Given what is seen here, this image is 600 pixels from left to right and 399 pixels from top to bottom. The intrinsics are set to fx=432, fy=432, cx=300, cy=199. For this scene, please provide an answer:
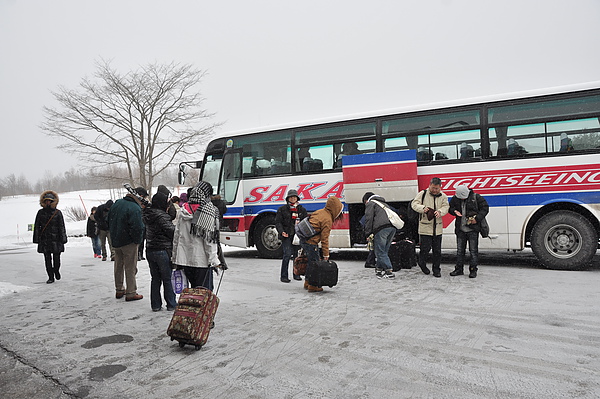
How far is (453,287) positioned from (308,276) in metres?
2.47

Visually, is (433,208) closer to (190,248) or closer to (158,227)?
(190,248)

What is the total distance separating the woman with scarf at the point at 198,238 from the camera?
5215mm

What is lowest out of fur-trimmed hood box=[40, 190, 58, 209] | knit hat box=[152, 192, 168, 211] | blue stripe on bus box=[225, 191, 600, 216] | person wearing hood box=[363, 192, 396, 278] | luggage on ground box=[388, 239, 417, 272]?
luggage on ground box=[388, 239, 417, 272]

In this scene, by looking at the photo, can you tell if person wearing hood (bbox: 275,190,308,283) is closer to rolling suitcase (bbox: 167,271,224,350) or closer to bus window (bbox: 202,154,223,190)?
rolling suitcase (bbox: 167,271,224,350)

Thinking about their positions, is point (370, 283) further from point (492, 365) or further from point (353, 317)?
point (492, 365)

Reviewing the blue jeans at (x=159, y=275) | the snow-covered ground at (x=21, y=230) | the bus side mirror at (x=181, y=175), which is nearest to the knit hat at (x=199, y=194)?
the blue jeans at (x=159, y=275)

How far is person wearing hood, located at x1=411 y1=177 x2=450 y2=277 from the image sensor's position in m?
8.27

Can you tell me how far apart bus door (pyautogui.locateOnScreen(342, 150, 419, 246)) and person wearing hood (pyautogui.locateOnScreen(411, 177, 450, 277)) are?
4.06 ft

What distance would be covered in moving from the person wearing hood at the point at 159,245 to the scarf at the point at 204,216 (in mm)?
959

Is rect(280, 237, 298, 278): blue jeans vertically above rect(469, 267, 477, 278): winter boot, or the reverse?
rect(280, 237, 298, 278): blue jeans

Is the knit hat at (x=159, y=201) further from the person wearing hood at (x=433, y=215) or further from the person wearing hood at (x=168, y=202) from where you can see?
the person wearing hood at (x=433, y=215)

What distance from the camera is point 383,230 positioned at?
8258 millimetres

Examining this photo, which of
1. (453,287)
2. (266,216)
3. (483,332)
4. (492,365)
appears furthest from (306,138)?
(492,365)

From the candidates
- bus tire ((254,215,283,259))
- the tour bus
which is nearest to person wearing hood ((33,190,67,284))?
the tour bus
